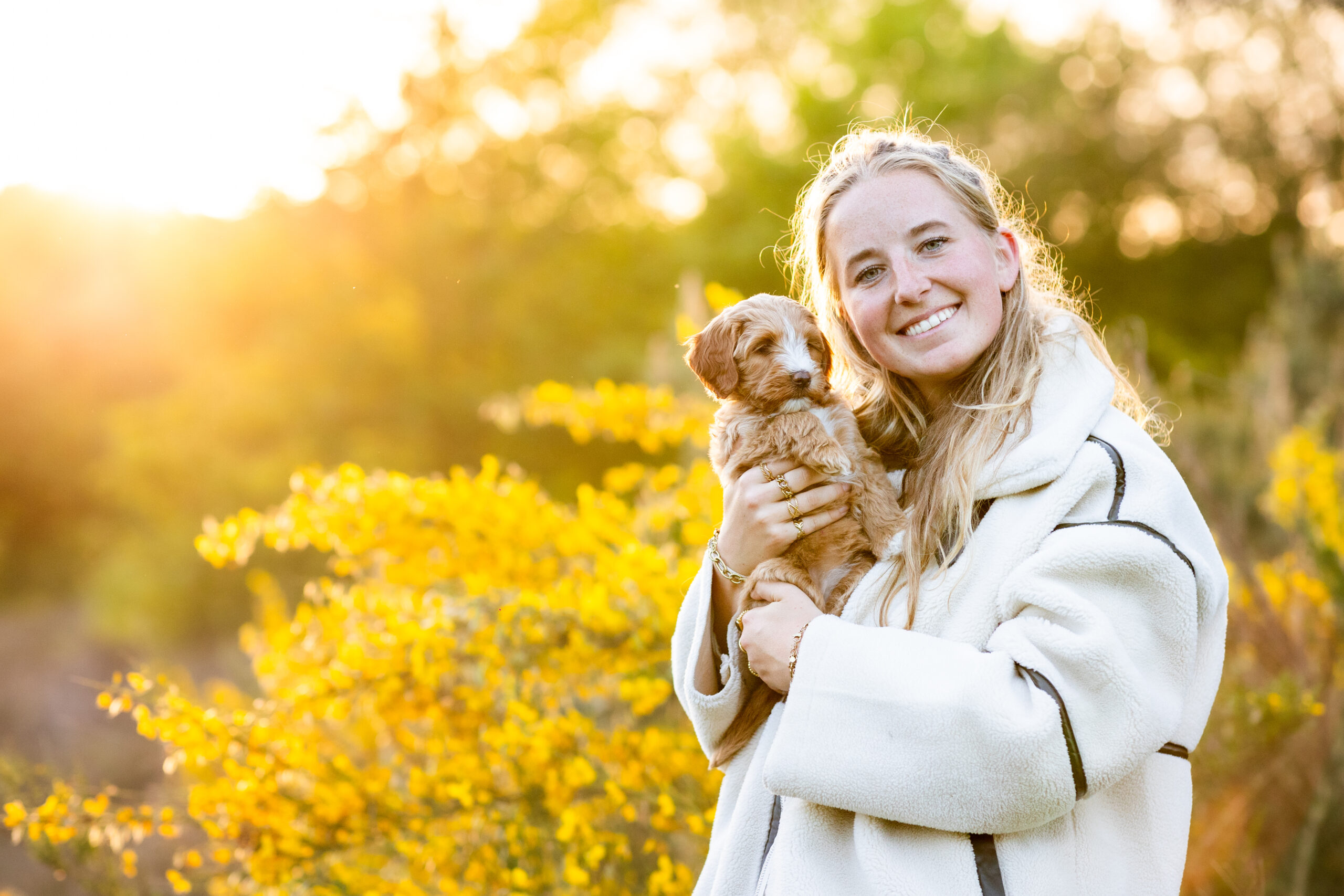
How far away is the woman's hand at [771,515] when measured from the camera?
7.00ft

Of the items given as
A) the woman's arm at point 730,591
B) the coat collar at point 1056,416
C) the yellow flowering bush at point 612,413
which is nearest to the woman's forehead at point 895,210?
the coat collar at point 1056,416

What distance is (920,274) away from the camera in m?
1.95

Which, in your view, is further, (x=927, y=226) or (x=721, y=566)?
(x=721, y=566)

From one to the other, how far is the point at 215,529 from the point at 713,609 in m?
2.00

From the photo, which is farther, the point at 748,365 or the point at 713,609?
the point at 748,365

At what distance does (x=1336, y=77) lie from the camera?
1875cm

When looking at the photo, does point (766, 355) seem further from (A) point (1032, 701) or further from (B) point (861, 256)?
(A) point (1032, 701)

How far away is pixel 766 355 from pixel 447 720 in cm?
179

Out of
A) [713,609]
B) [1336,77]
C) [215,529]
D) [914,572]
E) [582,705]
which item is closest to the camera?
[914,572]

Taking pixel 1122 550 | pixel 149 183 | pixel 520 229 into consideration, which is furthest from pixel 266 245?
pixel 1122 550

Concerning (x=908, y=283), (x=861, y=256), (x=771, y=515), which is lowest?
(x=771, y=515)

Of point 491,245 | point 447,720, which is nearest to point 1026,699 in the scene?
point 447,720

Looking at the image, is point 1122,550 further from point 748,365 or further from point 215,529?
point 215,529

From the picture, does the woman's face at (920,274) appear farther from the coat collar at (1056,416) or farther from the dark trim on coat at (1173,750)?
the dark trim on coat at (1173,750)
